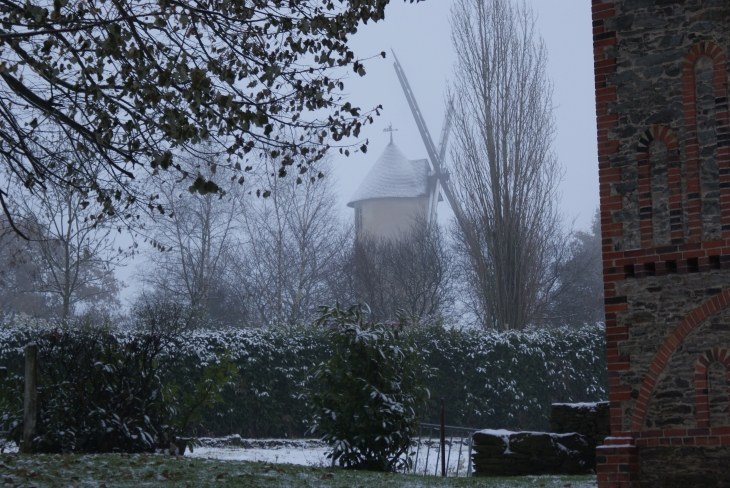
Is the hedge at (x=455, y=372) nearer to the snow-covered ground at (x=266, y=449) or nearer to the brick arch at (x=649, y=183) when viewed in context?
the snow-covered ground at (x=266, y=449)

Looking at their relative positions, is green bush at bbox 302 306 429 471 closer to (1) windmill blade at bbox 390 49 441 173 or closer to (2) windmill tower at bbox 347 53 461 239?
(2) windmill tower at bbox 347 53 461 239

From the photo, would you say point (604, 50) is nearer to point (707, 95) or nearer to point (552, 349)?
point (707, 95)

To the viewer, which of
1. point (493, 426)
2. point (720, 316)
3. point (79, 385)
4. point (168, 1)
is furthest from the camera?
point (493, 426)

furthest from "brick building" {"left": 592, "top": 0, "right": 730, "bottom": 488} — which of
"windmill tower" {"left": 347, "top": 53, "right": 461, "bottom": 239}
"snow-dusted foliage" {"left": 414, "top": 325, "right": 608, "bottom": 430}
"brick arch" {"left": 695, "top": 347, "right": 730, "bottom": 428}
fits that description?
"windmill tower" {"left": 347, "top": 53, "right": 461, "bottom": 239}

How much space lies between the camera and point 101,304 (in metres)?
41.8

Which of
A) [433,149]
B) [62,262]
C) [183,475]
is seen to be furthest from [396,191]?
[183,475]

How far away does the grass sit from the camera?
7062mm

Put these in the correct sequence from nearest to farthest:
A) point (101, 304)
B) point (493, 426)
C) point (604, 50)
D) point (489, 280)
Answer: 1. point (604, 50)
2. point (493, 426)
3. point (489, 280)
4. point (101, 304)

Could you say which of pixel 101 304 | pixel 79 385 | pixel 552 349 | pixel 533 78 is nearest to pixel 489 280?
pixel 552 349

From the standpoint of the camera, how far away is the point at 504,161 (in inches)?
869

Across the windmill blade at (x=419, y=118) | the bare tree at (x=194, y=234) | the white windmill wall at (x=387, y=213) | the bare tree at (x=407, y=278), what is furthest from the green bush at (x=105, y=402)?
the windmill blade at (x=419, y=118)

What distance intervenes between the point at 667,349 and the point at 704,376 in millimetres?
395

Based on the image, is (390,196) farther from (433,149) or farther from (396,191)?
(433,149)

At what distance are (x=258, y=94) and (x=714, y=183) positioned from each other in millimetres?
→ 4583
